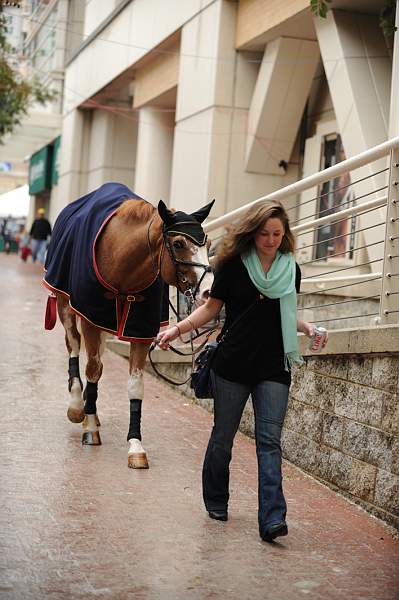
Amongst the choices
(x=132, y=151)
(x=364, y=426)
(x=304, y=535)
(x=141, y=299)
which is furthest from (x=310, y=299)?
(x=132, y=151)

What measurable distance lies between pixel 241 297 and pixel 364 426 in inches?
Result: 58.1

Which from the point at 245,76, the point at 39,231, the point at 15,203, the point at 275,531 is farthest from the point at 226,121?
the point at 15,203

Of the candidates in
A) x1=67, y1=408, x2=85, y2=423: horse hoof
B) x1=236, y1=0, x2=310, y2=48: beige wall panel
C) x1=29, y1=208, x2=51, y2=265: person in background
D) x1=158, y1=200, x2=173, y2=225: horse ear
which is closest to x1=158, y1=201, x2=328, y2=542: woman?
x1=158, y1=200, x2=173, y2=225: horse ear

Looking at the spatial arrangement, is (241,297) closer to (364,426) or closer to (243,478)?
(364,426)

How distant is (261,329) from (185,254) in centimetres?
120

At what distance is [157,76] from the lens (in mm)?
21016

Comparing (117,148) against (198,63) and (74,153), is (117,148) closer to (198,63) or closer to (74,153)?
(74,153)

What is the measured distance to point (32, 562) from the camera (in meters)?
4.91

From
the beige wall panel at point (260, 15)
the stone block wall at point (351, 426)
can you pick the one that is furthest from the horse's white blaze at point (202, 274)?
the beige wall panel at point (260, 15)

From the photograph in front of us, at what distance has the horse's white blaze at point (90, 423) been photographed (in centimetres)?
783

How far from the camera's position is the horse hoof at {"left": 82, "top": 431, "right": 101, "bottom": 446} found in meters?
7.80

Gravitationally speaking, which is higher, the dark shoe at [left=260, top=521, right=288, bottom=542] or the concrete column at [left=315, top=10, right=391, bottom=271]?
the concrete column at [left=315, top=10, right=391, bottom=271]

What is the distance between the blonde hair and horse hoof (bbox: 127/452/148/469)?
2.07m

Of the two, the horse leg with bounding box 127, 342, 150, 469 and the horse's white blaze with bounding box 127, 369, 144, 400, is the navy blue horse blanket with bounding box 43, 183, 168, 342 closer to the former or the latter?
the horse leg with bounding box 127, 342, 150, 469
